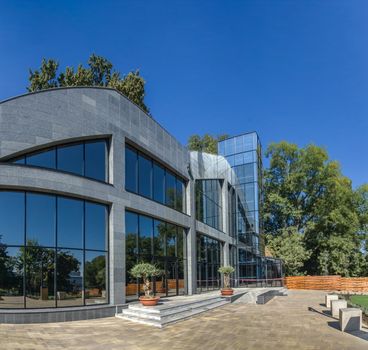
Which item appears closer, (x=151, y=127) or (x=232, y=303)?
(x=151, y=127)

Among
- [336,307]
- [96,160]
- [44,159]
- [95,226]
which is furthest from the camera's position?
[96,160]

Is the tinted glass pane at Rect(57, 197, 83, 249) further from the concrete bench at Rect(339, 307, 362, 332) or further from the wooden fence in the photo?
the wooden fence

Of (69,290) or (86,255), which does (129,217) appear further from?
(69,290)

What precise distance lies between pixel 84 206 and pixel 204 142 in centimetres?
5566

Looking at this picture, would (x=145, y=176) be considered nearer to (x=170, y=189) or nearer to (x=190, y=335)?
(x=170, y=189)

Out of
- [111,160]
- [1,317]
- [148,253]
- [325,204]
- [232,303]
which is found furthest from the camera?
[325,204]

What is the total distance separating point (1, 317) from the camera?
14.6 meters

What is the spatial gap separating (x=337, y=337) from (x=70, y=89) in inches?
538

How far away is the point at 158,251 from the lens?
2414 centimetres

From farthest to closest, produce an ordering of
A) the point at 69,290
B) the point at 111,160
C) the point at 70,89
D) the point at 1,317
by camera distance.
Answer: the point at 111,160 < the point at 70,89 < the point at 69,290 < the point at 1,317

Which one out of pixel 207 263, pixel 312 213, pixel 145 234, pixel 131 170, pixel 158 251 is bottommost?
pixel 207 263

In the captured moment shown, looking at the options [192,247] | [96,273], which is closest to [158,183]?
[192,247]

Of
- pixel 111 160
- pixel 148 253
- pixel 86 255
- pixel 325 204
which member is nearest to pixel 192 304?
pixel 148 253

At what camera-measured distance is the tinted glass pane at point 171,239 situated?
25.6m
